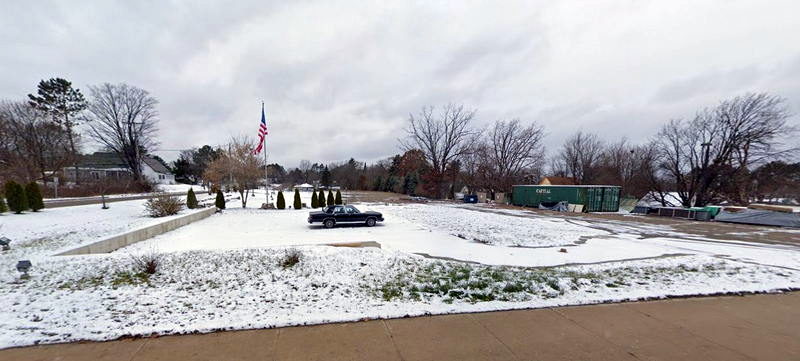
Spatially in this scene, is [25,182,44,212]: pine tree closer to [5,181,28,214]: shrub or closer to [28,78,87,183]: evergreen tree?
[5,181,28,214]: shrub

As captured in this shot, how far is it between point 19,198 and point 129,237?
31.1 feet

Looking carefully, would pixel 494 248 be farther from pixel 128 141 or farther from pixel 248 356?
pixel 128 141

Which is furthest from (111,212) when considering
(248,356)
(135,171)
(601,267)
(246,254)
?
(135,171)

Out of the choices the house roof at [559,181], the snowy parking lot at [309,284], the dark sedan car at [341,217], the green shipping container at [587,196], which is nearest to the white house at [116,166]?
the dark sedan car at [341,217]

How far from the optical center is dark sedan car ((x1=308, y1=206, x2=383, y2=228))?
41.9 ft

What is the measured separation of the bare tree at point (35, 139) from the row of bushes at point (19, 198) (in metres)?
16.5

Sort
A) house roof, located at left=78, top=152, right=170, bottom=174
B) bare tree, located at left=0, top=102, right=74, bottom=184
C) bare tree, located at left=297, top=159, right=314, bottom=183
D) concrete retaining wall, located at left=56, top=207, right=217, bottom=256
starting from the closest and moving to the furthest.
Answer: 1. concrete retaining wall, located at left=56, top=207, right=217, bottom=256
2. bare tree, located at left=0, top=102, right=74, bottom=184
3. house roof, located at left=78, top=152, right=170, bottom=174
4. bare tree, located at left=297, top=159, right=314, bottom=183

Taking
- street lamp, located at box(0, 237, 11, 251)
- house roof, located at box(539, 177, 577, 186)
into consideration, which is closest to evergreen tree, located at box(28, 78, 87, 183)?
street lamp, located at box(0, 237, 11, 251)

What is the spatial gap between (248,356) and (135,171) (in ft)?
166

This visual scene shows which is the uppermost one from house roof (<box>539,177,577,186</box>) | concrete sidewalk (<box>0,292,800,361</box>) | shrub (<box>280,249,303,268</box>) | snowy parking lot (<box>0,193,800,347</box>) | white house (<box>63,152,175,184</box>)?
white house (<box>63,152,175,184</box>)

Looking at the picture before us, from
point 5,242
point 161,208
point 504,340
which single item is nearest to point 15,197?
point 161,208

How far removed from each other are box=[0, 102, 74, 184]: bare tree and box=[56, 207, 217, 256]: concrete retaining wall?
77.4ft

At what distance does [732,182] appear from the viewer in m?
26.5

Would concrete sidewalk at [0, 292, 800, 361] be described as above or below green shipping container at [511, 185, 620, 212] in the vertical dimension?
below
